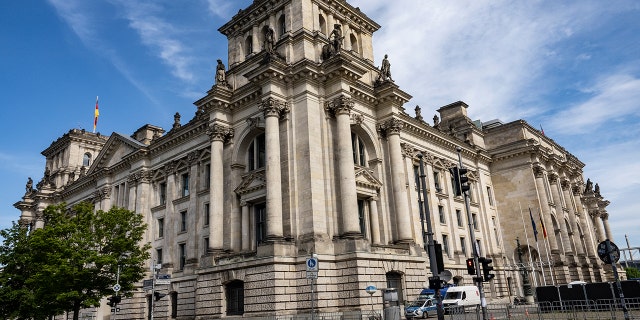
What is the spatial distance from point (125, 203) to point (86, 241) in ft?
53.9

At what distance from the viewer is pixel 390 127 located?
38.4m

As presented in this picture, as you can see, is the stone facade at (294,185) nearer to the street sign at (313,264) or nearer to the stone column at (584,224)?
the street sign at (313,264)

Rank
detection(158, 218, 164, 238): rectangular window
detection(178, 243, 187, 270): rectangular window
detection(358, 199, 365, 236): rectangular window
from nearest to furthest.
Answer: detection(358, 199, 365, 236): rectangular window → detection(178, 243, 187, 270): rectangular window → detection(158, 218, 164, 238): rectangular window

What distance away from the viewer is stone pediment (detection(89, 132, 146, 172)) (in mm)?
52406

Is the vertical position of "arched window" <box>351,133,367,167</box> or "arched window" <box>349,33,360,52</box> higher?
"arched window" <box>349,33,360,52</box>

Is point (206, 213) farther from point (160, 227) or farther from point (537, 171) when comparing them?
point (537, 171)

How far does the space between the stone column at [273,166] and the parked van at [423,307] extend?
9504mm

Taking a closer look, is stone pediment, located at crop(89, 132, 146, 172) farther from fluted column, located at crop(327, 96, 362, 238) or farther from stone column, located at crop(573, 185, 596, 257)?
stone column, located at crop(573, 185, 596, 257)

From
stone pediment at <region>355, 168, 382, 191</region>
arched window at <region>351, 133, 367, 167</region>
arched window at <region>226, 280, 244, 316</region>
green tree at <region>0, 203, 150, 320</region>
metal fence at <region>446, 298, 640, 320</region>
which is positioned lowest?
metal fence at <region>446, 298, 640, 320</region>

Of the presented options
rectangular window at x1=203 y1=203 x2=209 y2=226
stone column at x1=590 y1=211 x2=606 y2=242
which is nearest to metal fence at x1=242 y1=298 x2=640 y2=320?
rectangular window at x1=203 y1=203 x2=209 y2=226

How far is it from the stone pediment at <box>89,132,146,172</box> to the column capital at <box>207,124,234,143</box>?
53.7 ft

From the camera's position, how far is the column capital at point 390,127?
126 feet

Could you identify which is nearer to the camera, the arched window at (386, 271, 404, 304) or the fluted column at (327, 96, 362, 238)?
the fluted column at (327, 96, 362, 238)

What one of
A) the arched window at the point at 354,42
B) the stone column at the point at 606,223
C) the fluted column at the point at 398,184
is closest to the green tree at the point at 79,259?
the fluted column at the point at 398,184
